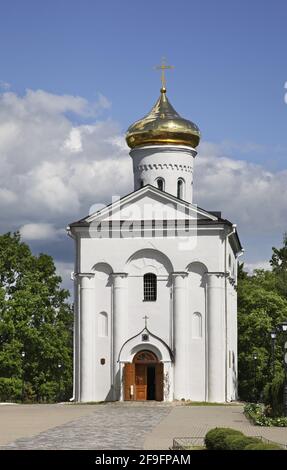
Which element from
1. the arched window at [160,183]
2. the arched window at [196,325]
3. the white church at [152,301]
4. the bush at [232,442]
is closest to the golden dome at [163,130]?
the arched window at [160,183]

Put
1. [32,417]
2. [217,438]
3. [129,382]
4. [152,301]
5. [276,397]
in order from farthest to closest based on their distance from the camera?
1. [152,301]
2. [129,382]
3. [32,417]
4. [276,397]
5. [217,438]

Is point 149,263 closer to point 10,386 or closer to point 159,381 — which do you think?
point 159,381

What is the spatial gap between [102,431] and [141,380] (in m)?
15.0

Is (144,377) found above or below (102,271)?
below

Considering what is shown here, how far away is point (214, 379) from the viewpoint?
3997 centimetres

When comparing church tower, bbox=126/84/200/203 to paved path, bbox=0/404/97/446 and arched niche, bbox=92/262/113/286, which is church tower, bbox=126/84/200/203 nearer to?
arched niche, bbox=92/262/113/286

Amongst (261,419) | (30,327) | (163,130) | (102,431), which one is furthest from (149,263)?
(102,431)

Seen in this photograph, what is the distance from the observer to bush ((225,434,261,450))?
17.1 metres

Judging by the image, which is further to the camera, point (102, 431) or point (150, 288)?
point (150, 288)

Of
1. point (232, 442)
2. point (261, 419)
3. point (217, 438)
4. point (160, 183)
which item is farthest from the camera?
point (160, 183)

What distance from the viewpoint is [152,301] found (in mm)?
40969
